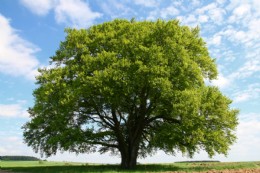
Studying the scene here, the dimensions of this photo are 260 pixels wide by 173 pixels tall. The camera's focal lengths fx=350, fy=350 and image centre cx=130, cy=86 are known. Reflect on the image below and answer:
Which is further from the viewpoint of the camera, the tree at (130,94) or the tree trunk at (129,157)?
the tree trunk at (129,157)

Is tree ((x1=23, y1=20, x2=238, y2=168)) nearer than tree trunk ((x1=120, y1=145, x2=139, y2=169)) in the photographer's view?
Yes

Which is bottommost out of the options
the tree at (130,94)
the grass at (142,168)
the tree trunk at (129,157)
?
the grass at (142,168)

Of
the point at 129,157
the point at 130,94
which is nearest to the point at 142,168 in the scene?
the point at 129,157

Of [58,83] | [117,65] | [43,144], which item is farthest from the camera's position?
[43,144]

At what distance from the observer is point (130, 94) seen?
1494 inches

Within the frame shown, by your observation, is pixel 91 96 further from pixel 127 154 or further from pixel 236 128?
pixel 236 128

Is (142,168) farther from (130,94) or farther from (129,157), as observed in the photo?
(130,94)

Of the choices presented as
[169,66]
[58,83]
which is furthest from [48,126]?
[169,66]

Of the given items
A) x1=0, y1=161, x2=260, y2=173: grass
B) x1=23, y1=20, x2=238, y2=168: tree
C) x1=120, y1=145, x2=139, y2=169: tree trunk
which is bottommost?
x1=0, y1=161, x2=260, y2=173: grass

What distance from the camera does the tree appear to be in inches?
1423

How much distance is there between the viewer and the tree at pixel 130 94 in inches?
1423

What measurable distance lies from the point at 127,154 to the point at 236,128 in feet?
42.5

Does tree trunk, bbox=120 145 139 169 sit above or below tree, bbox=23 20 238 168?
below

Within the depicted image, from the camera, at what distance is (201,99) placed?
37906mm
